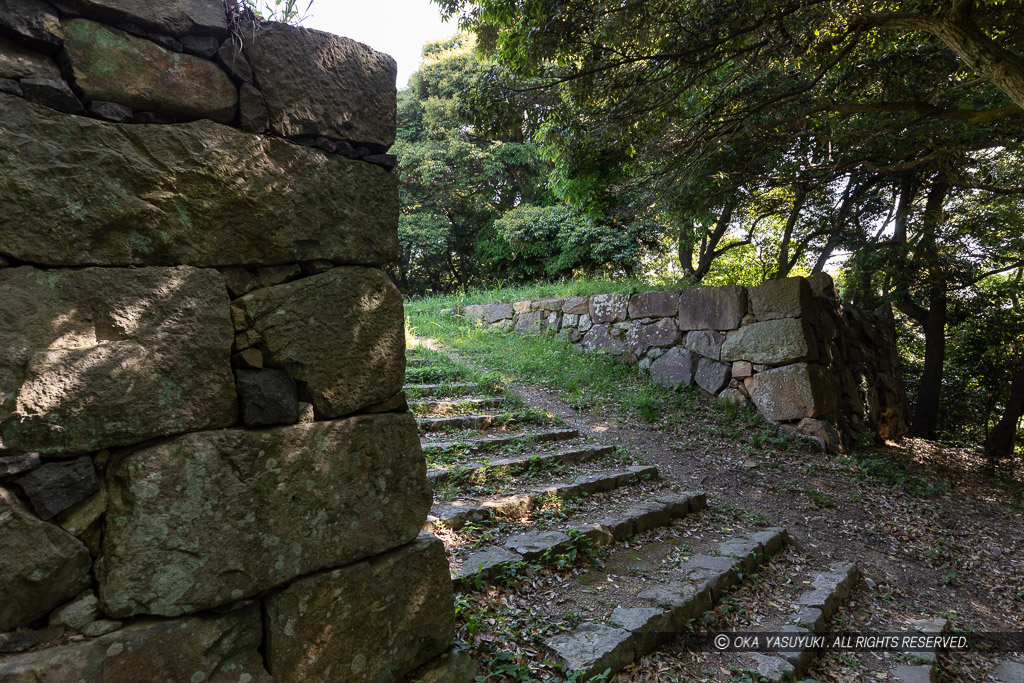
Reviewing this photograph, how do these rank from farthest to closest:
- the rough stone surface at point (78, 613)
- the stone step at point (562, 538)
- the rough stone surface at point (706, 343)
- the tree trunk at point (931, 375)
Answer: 1. the tree trunk at point (931, 375)
2. the rough stone surface at point (706, 343)
3. the stone step at point (562, 538)
4. the rough stone surface at point (78, 613)

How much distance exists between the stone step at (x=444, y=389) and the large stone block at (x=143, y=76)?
14.6ft

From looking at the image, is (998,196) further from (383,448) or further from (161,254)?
(161,254)

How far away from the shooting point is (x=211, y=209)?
5.61 ft

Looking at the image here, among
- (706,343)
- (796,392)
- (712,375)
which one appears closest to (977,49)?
(796,392)

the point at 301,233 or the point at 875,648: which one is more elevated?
the point at 301,233

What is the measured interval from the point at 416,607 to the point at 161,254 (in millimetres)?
1460

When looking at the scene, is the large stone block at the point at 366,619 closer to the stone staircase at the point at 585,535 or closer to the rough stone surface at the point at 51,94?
the stone staircase at the point at 585,535

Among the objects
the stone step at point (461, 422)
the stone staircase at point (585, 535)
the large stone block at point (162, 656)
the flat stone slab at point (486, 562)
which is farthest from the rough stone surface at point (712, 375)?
the large stone block at point (162, 656)

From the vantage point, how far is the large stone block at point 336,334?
1.83 meters

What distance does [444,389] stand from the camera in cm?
642

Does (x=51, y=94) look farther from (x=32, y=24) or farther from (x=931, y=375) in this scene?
(x=931, y=375)

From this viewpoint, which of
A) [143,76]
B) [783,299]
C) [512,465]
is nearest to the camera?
[143,76]

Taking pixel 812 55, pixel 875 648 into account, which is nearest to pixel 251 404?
pixel 875 648

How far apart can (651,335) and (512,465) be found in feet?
15.2
